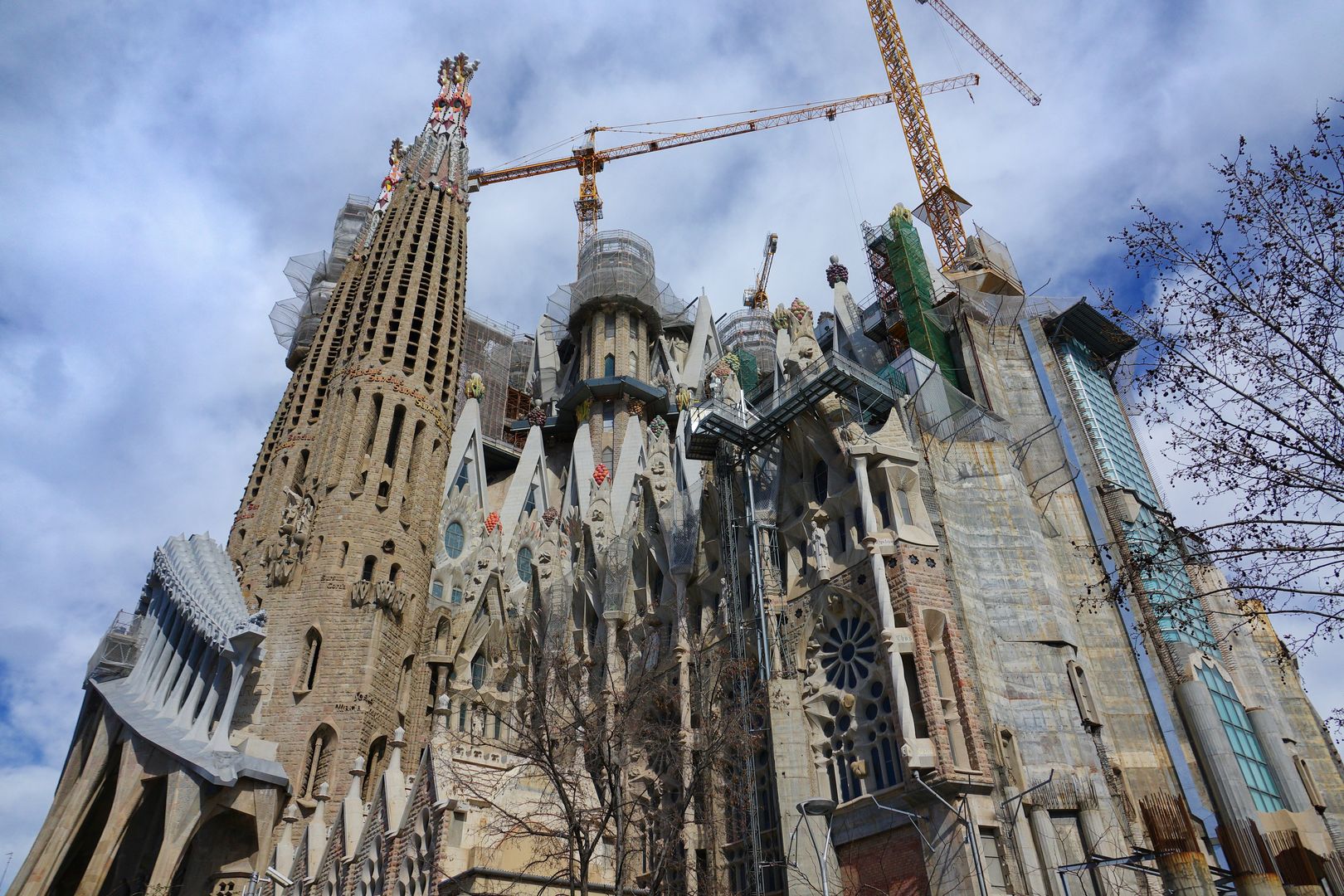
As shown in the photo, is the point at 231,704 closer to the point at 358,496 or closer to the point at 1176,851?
the point at 358,496

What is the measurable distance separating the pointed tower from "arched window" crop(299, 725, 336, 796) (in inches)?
1.3

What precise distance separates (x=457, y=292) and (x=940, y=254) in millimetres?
18891

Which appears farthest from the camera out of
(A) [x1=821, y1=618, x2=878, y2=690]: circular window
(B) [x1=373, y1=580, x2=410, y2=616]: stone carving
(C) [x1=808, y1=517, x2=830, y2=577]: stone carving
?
(B) [x1=373, y1=580, x2=410, y2=616]: stone carving

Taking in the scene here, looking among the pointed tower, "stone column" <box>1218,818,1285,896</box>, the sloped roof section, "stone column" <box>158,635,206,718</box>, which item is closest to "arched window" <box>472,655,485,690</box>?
the pointed tower

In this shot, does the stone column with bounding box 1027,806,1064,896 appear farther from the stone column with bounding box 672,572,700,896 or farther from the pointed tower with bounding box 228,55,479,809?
the pointed tower with bounding box 228,55,479,809

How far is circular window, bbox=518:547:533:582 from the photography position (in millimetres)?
36231

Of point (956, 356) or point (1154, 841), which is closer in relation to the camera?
point (1154, 841)

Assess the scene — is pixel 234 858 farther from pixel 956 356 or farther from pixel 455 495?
pixel 956 356

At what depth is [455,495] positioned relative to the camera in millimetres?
35344

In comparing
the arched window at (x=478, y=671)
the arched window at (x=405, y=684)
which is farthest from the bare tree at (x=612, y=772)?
the arched window at (x=478, y=671)

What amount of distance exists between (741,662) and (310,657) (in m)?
12.6

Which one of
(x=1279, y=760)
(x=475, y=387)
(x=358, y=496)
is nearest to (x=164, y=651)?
(x=358, y=496)

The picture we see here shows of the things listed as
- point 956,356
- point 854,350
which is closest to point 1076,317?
point 956,356

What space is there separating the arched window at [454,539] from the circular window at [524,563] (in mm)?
2889
